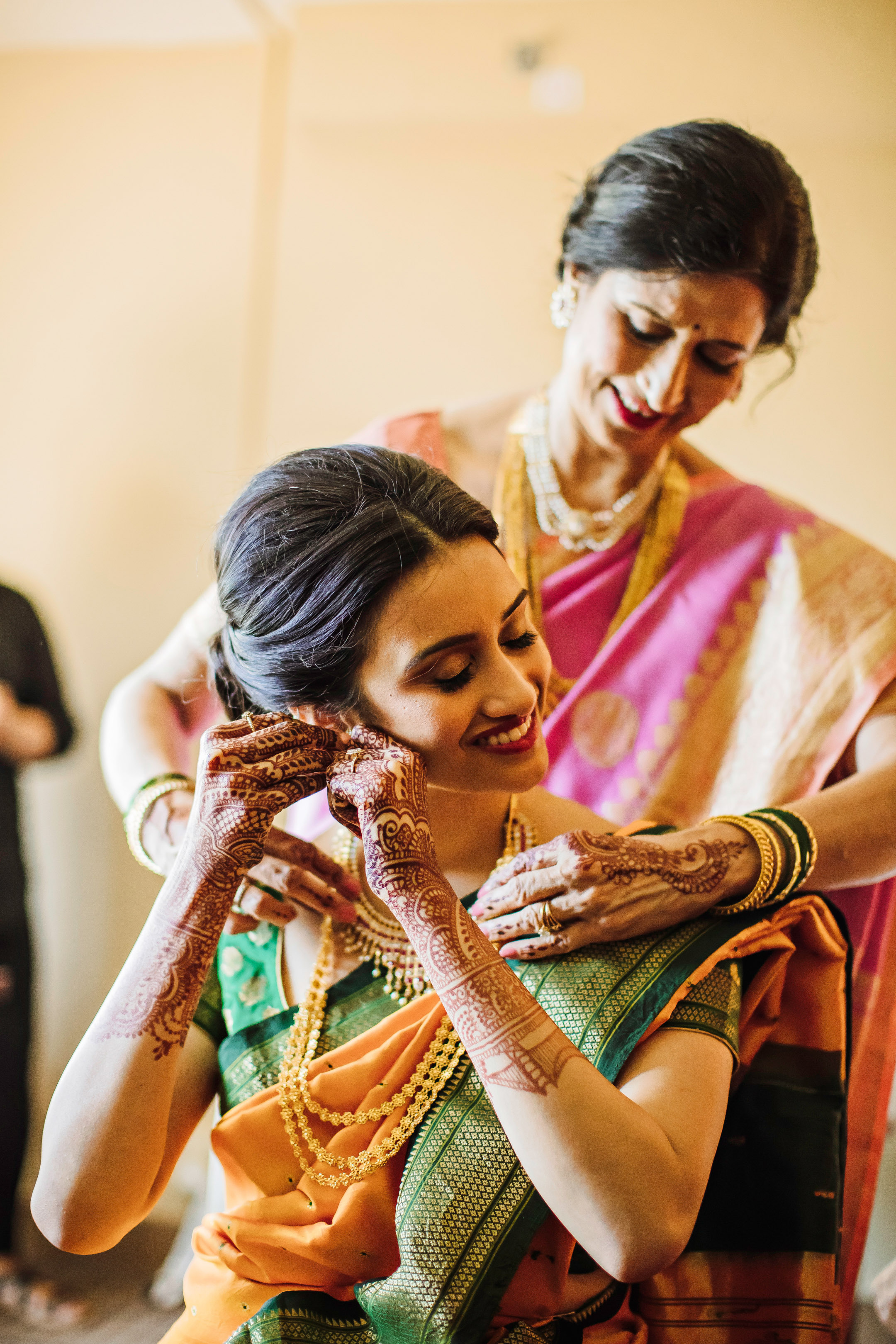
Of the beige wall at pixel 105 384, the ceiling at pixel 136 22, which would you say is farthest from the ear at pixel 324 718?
the ceiling at pixel 136 22

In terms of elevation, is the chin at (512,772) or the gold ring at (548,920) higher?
the chin at (512,772)

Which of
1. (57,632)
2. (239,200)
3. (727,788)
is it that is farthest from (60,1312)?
(239,200)

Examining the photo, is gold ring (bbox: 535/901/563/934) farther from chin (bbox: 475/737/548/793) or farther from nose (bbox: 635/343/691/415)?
nose (bbox: 635/343/691/415)

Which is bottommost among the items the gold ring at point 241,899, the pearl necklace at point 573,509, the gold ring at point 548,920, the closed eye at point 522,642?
the gold ring at point 241,899

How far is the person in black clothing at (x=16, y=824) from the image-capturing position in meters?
2.14

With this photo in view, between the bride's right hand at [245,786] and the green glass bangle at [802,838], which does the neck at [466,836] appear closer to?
the bride's right hand at [245,786]

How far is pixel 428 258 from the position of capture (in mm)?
2158

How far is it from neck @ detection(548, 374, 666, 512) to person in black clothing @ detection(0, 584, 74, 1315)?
1.36 m

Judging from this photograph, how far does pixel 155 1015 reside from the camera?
3.13 ft

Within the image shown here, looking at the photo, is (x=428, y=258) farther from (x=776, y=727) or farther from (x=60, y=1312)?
(x=60, y=1312)

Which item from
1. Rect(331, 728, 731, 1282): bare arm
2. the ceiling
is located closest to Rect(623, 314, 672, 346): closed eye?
Rect(331, 728, 731, 1282): bare arm

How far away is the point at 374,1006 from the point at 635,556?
0.82 m

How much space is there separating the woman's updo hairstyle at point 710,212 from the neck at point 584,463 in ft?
0.79

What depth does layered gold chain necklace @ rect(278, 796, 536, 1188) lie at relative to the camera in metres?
1.01
